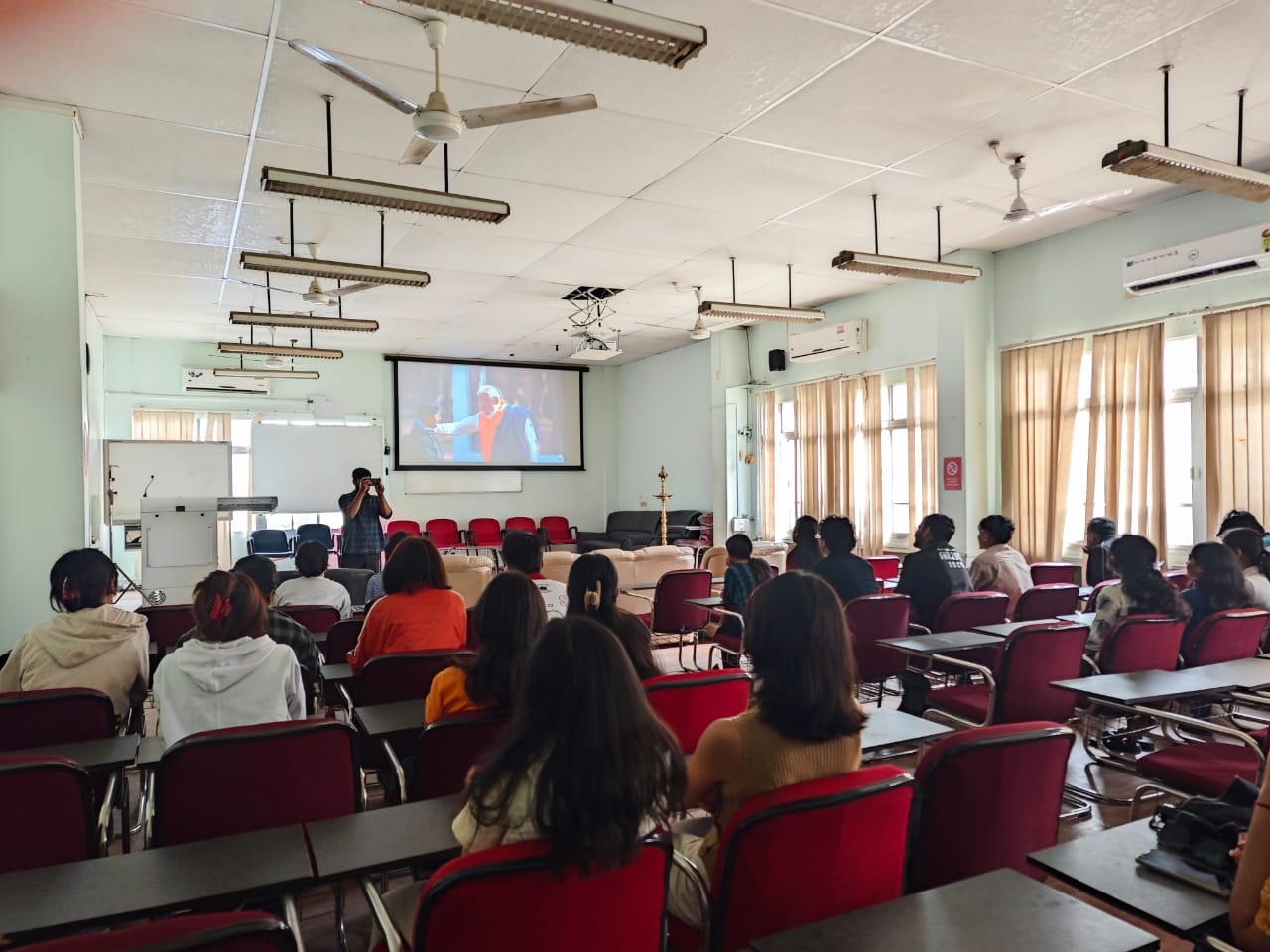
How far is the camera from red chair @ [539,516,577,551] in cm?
1345

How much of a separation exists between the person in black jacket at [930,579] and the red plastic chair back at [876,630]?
1.25 feet

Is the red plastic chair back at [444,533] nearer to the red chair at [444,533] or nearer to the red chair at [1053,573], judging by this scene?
the red chair at [444,533]

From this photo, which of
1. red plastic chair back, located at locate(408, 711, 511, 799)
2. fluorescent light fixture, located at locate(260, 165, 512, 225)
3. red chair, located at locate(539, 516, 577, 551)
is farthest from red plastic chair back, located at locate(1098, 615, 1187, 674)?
red chair, located at locate(539, 516, 577, 551)

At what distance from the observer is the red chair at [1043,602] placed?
474 cm

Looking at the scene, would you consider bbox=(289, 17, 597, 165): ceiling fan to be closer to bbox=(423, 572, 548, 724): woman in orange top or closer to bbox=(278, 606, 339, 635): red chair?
bbox=(423, 572, 548, 724): woman in orange top

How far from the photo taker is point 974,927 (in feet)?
4.35

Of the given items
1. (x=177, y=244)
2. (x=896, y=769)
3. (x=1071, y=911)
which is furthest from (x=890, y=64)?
(x=177, y=244)

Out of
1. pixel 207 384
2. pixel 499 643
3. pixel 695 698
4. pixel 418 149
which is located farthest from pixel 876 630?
pixel 207 384

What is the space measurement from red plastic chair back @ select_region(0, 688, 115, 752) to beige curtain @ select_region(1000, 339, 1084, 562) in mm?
7124

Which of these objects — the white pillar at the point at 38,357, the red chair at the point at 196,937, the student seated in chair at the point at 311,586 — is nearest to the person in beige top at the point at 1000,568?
the student seated in chair at the point at 311,586

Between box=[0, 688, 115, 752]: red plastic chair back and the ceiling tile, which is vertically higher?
the ceiling tile

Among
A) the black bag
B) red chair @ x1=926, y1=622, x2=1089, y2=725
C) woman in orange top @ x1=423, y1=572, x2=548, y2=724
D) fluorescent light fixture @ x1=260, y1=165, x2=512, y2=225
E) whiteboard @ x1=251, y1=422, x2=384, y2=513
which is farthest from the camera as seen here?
whiteboard @ x1=251, y1=422, x2=384, y2=513

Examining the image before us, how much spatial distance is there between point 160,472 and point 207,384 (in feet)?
9.95

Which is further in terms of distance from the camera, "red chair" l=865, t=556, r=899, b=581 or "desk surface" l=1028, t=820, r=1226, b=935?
"red chair" l=865, t=556, r=899, b=581
